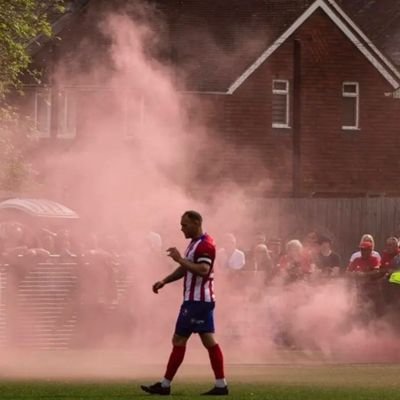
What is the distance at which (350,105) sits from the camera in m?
49.8

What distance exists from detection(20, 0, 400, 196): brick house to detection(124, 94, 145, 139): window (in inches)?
478

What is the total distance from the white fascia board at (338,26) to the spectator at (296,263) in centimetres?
2130

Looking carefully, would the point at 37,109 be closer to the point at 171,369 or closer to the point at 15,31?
the point at 15,31

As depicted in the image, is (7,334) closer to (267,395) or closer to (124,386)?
(124,386)

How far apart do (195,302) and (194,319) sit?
18cm

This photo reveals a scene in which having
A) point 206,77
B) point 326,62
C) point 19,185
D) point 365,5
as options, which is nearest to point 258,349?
point 19,185

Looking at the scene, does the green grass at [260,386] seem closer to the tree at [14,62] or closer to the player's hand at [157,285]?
the player's hand at [157,285]

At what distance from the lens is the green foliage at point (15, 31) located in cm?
3375

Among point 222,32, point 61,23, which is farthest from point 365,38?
point 61,23

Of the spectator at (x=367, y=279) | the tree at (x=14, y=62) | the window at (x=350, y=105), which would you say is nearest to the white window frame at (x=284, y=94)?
the window at (x=350, y=105)

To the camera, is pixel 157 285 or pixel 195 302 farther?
pixel 195 302

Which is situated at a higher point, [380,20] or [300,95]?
[380,20]

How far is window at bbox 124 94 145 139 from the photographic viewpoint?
31172 mm

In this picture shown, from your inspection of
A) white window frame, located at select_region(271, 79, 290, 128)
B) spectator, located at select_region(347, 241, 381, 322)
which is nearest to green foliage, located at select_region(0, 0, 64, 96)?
spectator, located at select_region(347, 241, 381, 322)
